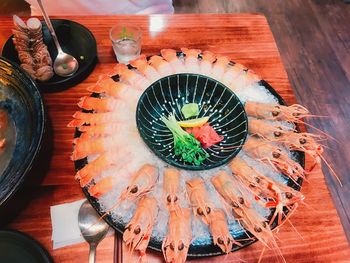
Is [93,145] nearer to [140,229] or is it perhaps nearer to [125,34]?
[140,229]

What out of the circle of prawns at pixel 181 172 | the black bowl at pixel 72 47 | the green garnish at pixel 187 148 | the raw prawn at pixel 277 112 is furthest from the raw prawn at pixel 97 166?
the raw prawn at pixel 277 112

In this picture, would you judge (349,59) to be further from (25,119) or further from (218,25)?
(25,119)

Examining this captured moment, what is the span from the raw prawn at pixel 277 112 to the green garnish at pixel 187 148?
0.28 meters

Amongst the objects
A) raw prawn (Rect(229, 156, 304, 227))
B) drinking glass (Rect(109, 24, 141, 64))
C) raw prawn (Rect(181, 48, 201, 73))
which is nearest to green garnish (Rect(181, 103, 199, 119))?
raw prawn (Rect(181, 48, 201, 73))

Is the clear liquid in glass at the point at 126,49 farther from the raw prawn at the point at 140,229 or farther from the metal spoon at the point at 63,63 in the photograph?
the raw prawn at the point at 140,229

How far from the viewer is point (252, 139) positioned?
1.23 metres

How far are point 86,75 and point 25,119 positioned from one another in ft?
1.25

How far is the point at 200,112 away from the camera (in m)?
1.35

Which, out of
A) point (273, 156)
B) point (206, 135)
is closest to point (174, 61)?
point (206, 135)

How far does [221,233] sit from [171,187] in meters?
0.22

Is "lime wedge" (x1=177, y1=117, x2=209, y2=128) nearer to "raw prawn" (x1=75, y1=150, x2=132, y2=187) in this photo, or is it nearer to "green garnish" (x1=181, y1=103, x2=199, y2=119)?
"green garnish" (x1=181, y1=103, x2=199, y2=119)

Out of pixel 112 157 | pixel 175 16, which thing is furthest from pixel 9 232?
pixel 175 16

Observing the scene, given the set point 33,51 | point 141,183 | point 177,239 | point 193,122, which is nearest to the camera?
point 177,239

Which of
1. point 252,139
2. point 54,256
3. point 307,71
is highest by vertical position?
point 252,139
